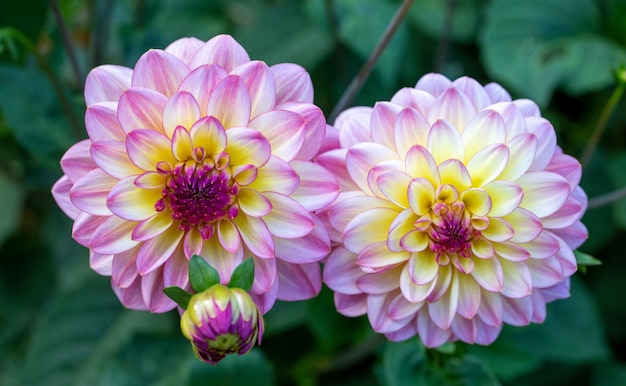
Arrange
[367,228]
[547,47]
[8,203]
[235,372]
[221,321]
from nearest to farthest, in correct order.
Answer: [221,321] → [367,228] → [235,372] → [547,47] → [8,203]

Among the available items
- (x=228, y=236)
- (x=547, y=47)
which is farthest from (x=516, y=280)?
(x=547, y=47)

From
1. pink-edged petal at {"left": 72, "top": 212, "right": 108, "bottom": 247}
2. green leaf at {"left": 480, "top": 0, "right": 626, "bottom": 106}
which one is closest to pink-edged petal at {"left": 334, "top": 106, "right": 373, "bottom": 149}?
pink-edged petal at {"left": 72, "top": 212, "right": 108, "bottom": 247}

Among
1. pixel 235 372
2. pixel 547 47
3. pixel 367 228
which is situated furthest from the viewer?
pixel 547 47

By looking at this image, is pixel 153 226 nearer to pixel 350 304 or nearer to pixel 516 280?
pixel 350 304

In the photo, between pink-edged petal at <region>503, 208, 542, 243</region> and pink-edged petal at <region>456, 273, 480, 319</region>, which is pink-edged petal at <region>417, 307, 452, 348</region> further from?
pink-edged petal at <region>503, 208, 542, 243</region>

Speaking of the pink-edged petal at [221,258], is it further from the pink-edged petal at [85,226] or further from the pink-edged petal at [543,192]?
the pink-edged petal at [543,192]

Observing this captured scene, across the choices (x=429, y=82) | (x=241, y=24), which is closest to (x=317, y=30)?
(x=241, y=24)
